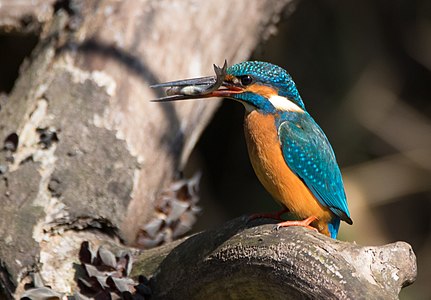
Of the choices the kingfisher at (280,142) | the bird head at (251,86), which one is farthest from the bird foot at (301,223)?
the bird head at (251,86)

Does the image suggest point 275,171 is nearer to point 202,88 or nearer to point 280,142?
point 280,142

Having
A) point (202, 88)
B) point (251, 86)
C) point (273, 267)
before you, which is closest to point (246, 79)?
point (251, 86)

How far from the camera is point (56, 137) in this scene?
3.46 meters

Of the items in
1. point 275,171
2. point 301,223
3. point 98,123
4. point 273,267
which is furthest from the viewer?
point 98,123

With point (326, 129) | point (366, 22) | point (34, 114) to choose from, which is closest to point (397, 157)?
point (326, 129)

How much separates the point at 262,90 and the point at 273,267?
750 millimetres

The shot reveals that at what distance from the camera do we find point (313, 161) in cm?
309

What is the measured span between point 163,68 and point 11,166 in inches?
38.2

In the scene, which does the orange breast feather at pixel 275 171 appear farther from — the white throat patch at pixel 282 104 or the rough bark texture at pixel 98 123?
the rough bark texture at pixel 98 123

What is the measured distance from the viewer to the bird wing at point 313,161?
3.04m

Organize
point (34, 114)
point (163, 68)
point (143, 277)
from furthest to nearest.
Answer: point (163, 68)
point (34, 114)
point (143, 277)

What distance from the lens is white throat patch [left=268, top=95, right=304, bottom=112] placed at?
3.12m

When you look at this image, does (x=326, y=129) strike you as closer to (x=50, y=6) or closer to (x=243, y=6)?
(x=243, y=6)

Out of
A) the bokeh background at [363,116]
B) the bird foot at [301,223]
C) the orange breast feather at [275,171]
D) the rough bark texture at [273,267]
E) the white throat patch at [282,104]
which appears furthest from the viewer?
the bokeh background at [363,116]
